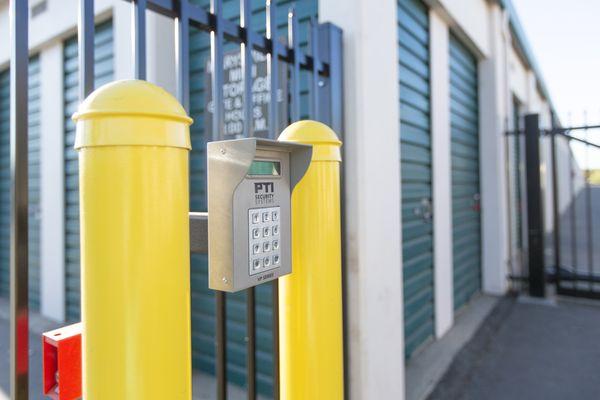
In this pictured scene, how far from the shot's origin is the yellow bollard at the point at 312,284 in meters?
1.63

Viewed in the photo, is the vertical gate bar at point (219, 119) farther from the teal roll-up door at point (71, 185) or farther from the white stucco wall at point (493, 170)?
the white stucco wall at point (493, 170)

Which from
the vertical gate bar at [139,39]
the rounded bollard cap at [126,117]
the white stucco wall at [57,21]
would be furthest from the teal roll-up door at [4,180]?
the rounded bollard cap at [126,117]

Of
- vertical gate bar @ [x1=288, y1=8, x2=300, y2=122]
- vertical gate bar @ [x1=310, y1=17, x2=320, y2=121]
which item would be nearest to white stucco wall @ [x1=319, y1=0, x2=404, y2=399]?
vertical gate bar @ [x1=310, y1=17, x2=320, y2=121]

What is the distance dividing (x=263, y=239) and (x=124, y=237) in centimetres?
52

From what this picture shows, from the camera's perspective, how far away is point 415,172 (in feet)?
13.4

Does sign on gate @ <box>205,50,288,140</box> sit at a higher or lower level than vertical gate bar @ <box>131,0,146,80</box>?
higher

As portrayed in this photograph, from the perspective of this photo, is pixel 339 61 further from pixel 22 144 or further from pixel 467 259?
pixel 467 259

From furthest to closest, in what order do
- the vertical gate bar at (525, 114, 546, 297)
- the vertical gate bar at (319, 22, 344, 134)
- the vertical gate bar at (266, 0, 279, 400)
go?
the vertical gate bar at (525, 114, 546, 297)
the vertical gate bar at (319, 22, 344, 134)
the vertical gate bar at (266, 0, 279, 400)

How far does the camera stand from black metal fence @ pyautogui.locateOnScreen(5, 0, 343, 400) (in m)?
1.06

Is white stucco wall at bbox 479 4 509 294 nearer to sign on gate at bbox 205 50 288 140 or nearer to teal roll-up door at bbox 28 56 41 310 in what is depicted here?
sign on gate at bbox 205 50 288 140

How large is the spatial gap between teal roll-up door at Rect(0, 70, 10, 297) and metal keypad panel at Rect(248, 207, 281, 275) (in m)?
5.97

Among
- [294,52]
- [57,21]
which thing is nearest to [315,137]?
[294,52]

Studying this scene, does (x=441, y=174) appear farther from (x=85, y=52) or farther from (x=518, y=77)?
(x=518, y=77)

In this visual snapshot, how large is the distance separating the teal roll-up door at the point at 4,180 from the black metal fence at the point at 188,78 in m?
5.50
